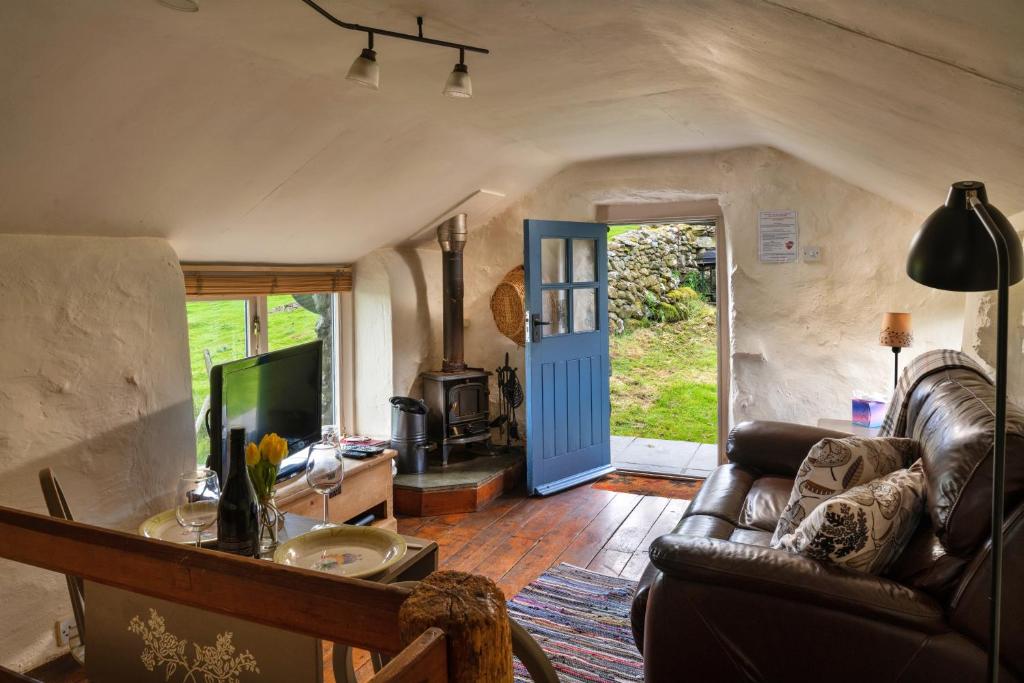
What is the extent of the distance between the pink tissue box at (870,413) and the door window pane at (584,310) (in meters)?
1.78

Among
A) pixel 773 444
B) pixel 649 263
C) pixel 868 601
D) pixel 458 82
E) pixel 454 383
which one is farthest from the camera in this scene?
pixel 649 263

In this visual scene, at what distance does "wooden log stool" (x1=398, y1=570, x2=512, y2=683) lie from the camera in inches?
25.2

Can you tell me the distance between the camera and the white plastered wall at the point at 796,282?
156 inches

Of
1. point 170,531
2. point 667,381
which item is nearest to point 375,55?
point 170,531

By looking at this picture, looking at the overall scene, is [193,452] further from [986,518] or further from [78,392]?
[986,518]

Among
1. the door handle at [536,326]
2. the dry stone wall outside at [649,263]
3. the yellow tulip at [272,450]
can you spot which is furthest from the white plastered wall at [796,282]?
the dry stone wall outside at [649,263]

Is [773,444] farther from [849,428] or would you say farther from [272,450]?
[272,450]

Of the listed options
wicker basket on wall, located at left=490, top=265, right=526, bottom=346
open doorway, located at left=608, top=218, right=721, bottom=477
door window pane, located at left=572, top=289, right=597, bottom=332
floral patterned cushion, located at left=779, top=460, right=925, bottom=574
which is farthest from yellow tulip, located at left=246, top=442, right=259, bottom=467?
open doorway, located at left=608, top=218, right=721, bottom=477

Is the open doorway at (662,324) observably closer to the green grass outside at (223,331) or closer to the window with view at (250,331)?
Answer: the window with view at (250,331)

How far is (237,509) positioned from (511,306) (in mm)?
3191

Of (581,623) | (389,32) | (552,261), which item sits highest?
(389,32)

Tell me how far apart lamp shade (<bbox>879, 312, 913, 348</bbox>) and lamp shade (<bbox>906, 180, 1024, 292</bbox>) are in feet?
8.01

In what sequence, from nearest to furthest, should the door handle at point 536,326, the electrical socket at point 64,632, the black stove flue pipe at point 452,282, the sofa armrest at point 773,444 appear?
the electrical socket at point 64,632
the sofa armrest at point 773,444
the door handle at point 536,326
the black stove flue pipe at point 452,282

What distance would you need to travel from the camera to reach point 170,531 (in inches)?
75.5
